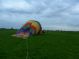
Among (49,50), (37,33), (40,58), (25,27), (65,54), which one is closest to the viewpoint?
(40,58)

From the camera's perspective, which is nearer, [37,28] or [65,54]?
[65,54]

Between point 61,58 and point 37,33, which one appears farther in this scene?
point 37,33

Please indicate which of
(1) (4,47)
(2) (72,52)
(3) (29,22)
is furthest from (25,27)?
(2) (72,52)

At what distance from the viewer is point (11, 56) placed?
15.2 meters

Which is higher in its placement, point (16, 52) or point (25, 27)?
point (25, 27)

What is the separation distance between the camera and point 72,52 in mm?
17094

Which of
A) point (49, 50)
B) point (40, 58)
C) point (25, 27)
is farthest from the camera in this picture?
point (25, 27)

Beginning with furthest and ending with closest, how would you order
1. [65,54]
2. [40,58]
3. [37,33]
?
1. [37,33]
2. [65,54]
3. [40,58]

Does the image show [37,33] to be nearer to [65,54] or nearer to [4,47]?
[4,47]

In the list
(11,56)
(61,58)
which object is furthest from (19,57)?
(61,58)

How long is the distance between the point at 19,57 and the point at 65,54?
315 centimetres

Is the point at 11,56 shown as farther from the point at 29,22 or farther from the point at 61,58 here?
the point at 29,22

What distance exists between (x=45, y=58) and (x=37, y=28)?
1588 cm

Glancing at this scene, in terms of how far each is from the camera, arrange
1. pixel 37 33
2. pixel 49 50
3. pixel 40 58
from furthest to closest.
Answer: pixel 37 33, pixel 49 50, pixel 40 58
